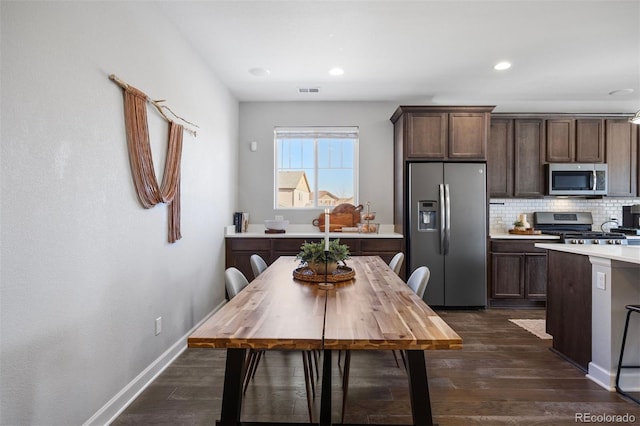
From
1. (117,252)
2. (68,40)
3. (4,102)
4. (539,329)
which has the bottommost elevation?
(539,329)

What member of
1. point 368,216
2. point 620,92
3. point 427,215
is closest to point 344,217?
point 368,216

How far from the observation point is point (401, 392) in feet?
7.44

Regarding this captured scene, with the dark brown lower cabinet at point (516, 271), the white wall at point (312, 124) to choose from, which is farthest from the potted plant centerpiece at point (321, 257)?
the dark brown lower cabinet at point (516, 271)

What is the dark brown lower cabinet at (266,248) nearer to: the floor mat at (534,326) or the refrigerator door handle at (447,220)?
the refrigerator door handle at (447,220)

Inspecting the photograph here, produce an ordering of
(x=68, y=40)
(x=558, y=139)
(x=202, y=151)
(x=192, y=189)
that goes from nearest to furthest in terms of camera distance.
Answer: (x=68, y=40) < (x=192, y=189) < (x=202, y=151) < (x=558, y=139)

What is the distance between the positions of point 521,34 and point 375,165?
2.31 metres

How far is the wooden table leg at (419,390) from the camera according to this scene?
1.43 m

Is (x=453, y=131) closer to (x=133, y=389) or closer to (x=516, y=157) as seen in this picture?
(x=516, y=157)

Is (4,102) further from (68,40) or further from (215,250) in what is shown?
(215,250)

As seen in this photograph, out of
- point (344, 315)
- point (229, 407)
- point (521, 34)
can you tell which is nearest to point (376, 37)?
point (521, 34)

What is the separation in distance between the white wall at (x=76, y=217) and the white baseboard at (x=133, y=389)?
48mm

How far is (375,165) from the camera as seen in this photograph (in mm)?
4902

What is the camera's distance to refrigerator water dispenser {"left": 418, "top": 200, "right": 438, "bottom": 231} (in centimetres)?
426

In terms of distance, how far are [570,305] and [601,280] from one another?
428mm
